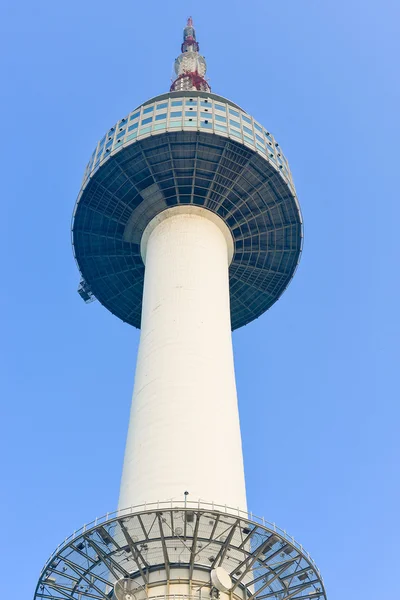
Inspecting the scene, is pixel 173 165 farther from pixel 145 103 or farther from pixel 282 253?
pixel 282 253

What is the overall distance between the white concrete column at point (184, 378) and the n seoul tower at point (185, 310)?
3.3 inches

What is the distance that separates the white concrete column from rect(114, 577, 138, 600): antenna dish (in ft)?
12.5

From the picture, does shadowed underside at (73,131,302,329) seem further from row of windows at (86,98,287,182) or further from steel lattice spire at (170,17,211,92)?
steel lattice spire at (170,17,211,92)

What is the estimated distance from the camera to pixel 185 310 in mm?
43969

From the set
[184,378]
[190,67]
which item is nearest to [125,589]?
[184,378]

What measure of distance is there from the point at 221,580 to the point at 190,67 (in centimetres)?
4996

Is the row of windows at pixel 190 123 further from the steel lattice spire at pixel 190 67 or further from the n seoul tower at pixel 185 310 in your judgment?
the steel lattice spire at pixel 190 67

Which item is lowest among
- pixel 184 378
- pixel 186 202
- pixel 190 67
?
pixel 184 378

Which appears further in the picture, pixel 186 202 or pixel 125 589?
pixel 186 202

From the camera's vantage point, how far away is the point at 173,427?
37812 mm

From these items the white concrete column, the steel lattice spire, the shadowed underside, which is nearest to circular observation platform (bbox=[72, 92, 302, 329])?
the shadowed underside

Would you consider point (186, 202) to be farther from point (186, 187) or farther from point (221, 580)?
point (221, 580)

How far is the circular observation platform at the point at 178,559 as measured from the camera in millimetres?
32375

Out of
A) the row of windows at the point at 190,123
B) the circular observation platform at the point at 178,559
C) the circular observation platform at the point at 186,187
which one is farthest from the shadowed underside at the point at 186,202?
the circular observation platform at the point at 178,559
